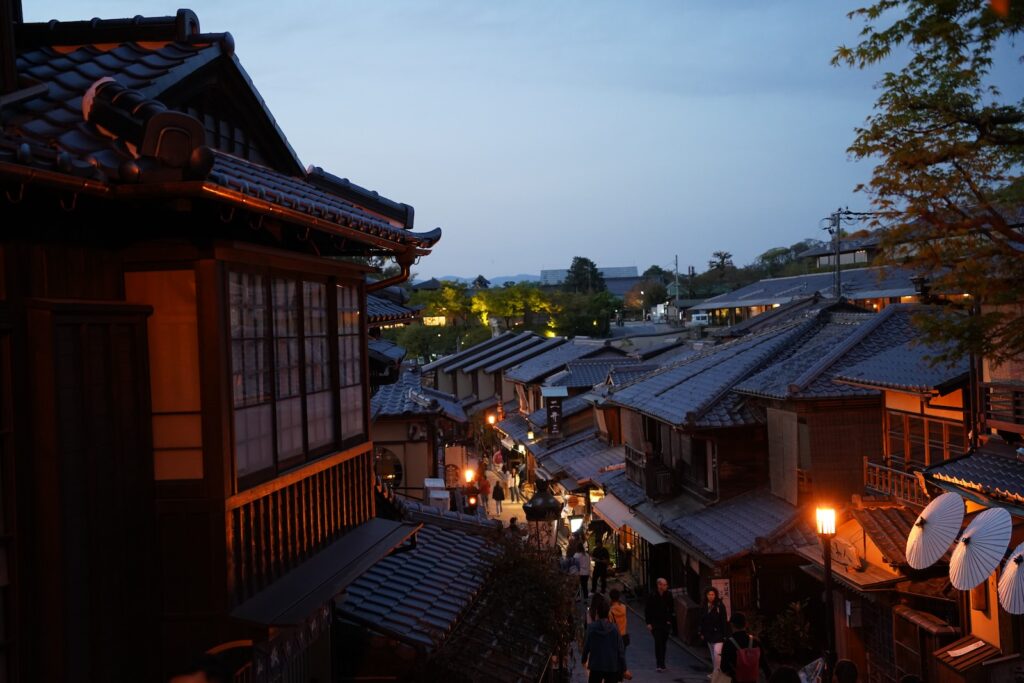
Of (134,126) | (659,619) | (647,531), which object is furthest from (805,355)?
(134,126)

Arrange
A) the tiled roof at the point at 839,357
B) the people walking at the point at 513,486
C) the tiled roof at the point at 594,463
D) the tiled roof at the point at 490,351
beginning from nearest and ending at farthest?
the tiled roof at the point at 839,357, the tiled roof at the point at 594,463, the people walking at the point at 513,486, the tiled roof at the point at 490,351

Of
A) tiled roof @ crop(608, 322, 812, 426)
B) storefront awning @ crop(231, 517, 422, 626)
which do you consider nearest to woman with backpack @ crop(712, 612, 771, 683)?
storefront awning @ crop(231, 517, 422, 626)

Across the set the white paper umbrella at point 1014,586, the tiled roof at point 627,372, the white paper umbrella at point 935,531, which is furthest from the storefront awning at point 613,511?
the white paper umbrella at point 1014,586

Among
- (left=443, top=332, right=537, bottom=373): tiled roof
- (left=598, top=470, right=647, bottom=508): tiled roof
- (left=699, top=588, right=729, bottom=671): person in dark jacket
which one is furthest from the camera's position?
(left=443, top=332, right=537, bottom=373): tiled roof

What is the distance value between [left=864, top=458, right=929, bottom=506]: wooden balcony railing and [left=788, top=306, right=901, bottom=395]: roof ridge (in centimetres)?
211

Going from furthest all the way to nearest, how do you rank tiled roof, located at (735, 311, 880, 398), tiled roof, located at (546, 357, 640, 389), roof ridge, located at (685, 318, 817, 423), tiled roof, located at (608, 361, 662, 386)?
tiled roof, located at (546, 357, 640, 389) < tiled roof, located at (608, 361, 662, 386) < roof ridge, located at (685, 318, 817, 423) < tiled roof, located at (735, 311, 880, 398)

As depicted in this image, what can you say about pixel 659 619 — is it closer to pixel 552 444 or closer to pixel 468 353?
pixel 552 444

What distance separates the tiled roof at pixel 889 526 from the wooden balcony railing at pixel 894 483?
0.31 metres

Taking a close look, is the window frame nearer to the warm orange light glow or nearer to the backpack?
the backpack

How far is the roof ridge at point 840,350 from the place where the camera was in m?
20.0

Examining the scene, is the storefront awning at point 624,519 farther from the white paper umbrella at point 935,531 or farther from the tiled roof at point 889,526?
the white paper umbrella at point 935,531

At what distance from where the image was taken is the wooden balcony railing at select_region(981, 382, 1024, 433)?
13969 millimetres

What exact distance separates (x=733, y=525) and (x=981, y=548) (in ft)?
30.1

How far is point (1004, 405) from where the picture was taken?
47.3 ft
